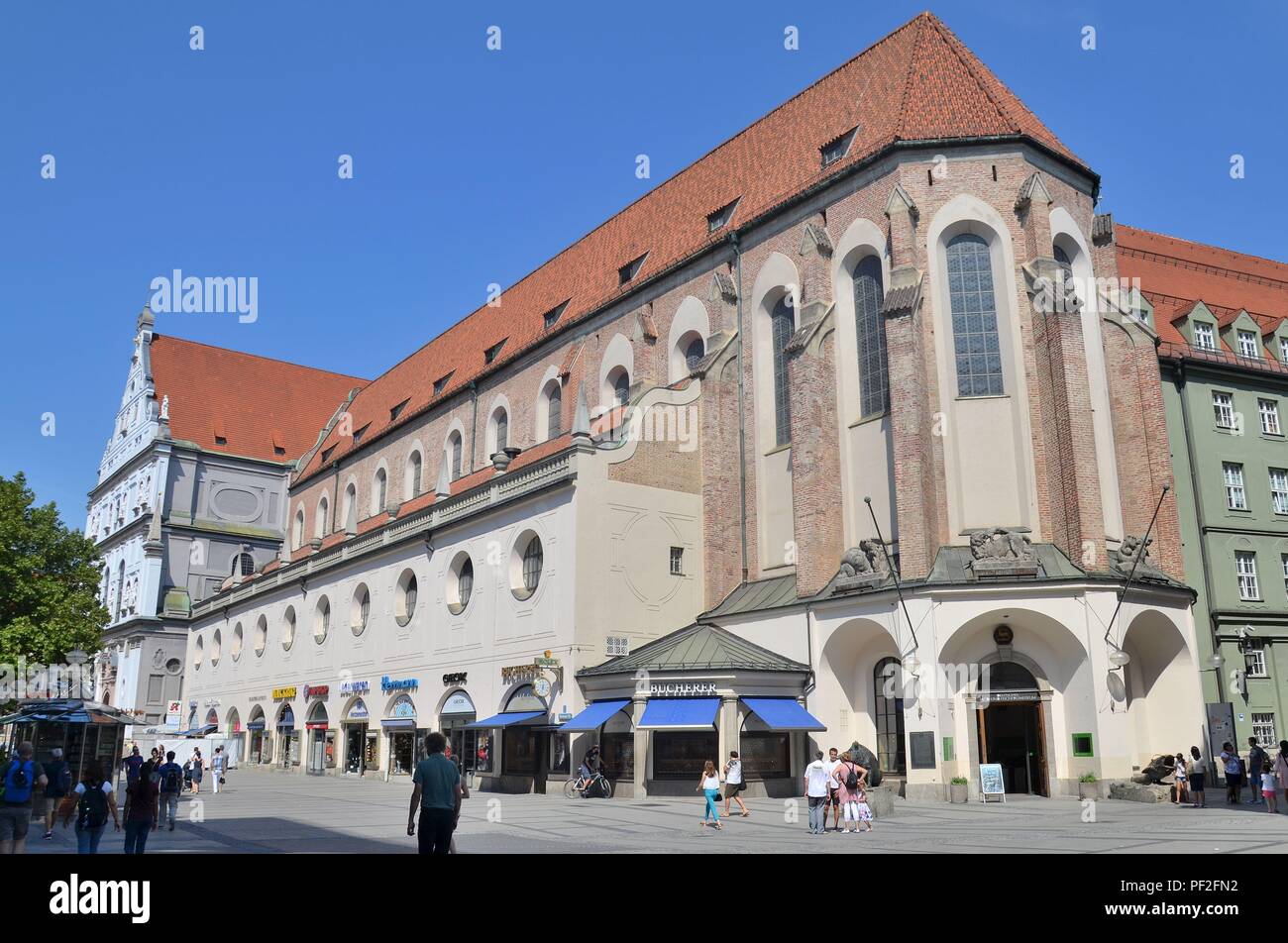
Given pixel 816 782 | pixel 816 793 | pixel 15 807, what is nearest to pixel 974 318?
pixel 816 782

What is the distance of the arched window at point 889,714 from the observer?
29234mm

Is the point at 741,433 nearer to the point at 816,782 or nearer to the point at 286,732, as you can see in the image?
the point at 816,782

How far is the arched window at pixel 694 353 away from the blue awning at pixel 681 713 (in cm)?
1346

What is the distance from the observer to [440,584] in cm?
4047

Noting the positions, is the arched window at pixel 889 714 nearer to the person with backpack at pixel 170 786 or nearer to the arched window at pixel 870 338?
the arched window at pixel 870 338

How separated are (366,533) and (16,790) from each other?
3470cm

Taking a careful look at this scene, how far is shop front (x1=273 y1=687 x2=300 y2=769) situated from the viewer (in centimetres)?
5134

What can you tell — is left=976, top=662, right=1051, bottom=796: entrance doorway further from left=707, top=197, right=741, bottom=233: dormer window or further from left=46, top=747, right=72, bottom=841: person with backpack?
left=46, top=747, right=72, bottom=841: person with backpack

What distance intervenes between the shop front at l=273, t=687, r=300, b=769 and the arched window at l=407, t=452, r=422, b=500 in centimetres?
1120

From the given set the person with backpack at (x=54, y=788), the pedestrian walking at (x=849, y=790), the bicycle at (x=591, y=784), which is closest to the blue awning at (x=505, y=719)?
the bicycle at (x=591, y=784)

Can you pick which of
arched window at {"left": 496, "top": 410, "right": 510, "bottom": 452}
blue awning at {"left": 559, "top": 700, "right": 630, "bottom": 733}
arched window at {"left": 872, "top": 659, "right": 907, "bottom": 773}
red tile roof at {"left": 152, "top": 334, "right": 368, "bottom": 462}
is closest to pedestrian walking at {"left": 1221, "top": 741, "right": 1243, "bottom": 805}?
arched window at {"left": 872, "top": 659, "right": 907, "bottom": 773}

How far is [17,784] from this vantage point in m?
12.9

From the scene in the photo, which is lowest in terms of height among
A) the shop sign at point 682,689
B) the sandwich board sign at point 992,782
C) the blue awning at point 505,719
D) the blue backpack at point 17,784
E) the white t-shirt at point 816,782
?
the sandwich board sign at point 992,782

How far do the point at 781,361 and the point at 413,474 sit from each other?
26522mm
